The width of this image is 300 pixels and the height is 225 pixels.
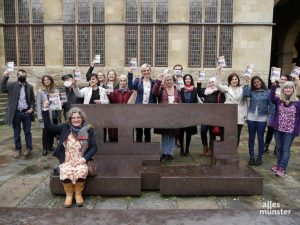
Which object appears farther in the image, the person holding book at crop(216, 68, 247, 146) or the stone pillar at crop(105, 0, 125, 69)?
the stone pillar at crop(105, 0, 125, 69)

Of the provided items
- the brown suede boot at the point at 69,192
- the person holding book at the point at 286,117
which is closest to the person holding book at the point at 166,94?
the person holding book at the point at 286,117

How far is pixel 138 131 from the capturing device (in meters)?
6.46

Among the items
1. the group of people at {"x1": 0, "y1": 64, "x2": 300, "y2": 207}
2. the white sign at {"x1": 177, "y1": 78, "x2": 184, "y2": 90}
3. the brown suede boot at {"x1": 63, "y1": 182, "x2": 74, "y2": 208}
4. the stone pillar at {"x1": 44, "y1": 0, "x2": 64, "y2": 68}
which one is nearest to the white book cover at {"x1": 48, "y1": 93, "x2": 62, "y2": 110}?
the group of people at {"x1": 0, "y1": 64, "x2": 300, "y2": 207}

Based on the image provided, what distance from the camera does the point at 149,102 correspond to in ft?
20.2

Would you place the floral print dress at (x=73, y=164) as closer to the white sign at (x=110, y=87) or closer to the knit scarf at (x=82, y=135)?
the knit scarf at (x=82, y=135)

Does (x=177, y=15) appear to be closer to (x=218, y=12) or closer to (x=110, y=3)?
(x=218, y=12)

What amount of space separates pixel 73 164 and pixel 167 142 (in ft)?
7.43

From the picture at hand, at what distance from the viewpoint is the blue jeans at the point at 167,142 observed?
6.06 meters

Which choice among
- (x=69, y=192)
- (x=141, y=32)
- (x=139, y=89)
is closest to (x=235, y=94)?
(x=139, y=89)

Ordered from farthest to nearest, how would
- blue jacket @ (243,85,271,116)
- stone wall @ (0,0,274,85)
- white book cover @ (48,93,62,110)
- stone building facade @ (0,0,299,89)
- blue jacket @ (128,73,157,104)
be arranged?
stone building facade @ (0,0,299,89) → stone wall @ (0,0,274,85) → blue jacket @ (128,73,157,104) → blue jacket @ (243,85,271,116) → white book cover @ (48,93,62,110)

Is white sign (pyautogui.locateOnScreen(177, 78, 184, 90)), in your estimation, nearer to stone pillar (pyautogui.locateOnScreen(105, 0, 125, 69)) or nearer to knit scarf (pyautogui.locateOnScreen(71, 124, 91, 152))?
knit scarf (pyautogui.locateOnScreen(71, 124, 91, 152))

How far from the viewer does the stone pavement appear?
3.40m

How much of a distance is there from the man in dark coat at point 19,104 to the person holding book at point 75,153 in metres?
2.39

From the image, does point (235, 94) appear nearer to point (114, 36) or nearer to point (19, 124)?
point (19, 124)
